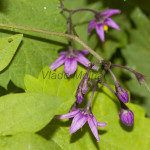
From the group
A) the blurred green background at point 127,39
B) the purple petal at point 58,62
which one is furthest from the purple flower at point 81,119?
the blurred green background at point 127,39

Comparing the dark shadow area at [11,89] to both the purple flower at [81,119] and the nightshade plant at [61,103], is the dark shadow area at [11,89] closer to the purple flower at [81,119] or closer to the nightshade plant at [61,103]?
the nightshade plant at [61,103]

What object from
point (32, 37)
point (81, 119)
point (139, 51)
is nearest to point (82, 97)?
point (81, 119)

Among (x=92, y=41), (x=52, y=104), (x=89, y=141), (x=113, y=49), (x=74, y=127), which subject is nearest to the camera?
(x=52, y=104)

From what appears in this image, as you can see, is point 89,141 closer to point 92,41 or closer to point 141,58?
point 92,41

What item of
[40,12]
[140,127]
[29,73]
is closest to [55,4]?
[40,12]

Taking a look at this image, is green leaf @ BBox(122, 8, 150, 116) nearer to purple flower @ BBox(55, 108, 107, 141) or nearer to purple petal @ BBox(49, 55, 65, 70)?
purple petal @ BBox(49, 55, 65, 70)
